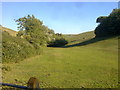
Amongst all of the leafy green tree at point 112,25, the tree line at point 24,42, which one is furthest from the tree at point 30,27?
the leafy green tree at point 112,25

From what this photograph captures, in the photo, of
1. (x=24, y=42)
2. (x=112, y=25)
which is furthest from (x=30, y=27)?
(x=112, y=25)

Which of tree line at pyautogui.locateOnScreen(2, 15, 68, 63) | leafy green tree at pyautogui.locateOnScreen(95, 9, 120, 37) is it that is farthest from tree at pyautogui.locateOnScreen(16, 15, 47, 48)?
leafy green tree at pyautogui.locateOnScreen(95, 9, 120, 37)

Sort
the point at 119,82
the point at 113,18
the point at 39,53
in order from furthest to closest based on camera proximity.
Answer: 1. the point at 113,18
2. the point at 39,53
3. the point at 119,82

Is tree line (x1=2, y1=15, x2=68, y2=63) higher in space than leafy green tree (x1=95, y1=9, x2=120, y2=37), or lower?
lower

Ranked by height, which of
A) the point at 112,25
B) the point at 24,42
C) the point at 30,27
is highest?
the point at 112,25

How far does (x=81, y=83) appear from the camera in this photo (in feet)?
21.7

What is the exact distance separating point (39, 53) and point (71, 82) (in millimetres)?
11309

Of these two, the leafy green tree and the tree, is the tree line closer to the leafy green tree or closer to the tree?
the tree

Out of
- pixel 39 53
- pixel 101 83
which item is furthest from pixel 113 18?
pixel 101 83

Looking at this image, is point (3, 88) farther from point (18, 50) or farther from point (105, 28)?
point (105, 28)

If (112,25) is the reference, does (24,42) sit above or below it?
below

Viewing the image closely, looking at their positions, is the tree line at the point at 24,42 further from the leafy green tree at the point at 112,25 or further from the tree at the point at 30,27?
the leafy green tree at the point at 112,25

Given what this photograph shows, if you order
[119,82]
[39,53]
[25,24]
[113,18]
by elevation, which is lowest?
[119,82]

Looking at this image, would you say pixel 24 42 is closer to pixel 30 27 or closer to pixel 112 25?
pixel 30 27
